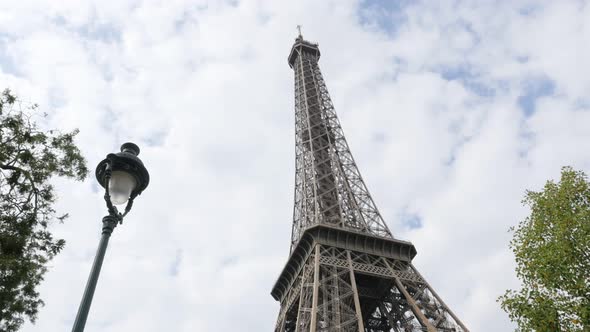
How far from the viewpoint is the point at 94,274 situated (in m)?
7.31

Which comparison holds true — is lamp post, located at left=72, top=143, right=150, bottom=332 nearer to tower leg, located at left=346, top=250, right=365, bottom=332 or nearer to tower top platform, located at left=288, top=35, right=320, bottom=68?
tower leg, located at left=346, top=250, right=365, bottom=332

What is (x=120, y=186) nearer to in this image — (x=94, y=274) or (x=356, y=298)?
(x=94, y=274)

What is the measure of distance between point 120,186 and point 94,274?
145 centimetres

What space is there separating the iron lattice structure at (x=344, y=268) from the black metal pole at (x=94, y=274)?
85.0ft

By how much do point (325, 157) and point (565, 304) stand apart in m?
39.5

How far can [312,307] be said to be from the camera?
34.1 m

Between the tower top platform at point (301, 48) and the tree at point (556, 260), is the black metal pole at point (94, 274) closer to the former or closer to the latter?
the tree at point (556, 260)

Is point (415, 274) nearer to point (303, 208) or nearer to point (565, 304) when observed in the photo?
point (303, 208)

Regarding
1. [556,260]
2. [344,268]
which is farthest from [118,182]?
[344,268]

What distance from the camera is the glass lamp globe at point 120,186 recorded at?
26.1ft

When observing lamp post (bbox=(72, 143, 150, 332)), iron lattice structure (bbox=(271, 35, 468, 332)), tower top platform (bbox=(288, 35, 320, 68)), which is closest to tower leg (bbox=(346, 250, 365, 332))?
iron lattice structure (bbox=(271, 35, 468, 332))

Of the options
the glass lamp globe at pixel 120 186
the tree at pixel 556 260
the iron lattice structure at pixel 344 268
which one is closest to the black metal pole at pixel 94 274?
the glass lamp globe at pixel 120 186

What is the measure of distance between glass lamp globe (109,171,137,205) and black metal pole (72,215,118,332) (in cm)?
31

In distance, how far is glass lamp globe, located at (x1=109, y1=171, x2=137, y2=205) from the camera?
795 centimetres
